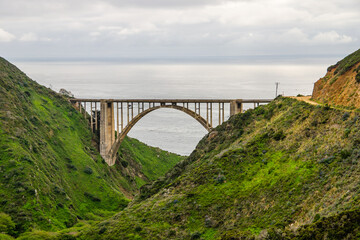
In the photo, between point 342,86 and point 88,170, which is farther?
point 88,170

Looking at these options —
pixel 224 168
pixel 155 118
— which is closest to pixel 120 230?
pixel 224 168

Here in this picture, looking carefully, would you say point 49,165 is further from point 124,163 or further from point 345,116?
point 345,116

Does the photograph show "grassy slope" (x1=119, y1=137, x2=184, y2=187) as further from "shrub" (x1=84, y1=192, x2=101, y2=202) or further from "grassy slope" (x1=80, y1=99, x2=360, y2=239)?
"grassy slope" (x1=80, y1=99, x2=360, y2=239)

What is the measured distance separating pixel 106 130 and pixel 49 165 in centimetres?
1734

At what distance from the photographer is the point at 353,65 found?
44938 millimetres

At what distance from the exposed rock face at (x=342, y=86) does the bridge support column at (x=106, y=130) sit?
121 feet

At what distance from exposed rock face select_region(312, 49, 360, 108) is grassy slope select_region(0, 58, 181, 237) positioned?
29312mm

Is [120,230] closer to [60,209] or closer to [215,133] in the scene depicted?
[60,209]

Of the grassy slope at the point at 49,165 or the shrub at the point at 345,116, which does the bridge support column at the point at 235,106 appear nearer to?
the grassy slope at the point at 49,165

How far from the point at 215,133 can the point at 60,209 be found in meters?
20.0

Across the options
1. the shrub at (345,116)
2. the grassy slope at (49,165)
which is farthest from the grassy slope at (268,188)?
the grassy slope at (49,165)

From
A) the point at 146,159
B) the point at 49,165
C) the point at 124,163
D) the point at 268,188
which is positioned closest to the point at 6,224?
the point at 49,165

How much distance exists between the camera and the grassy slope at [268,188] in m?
28.8

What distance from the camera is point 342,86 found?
1748 inches
